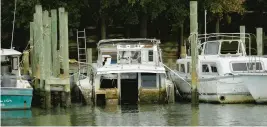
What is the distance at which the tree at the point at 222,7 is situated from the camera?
55.3 m

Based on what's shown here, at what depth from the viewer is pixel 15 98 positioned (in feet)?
129

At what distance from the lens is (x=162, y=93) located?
4269 centimetres

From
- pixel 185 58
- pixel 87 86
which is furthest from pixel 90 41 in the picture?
pixel 87 86

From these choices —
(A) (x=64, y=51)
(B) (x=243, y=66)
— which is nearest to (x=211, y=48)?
(B) (x=243, y=66)

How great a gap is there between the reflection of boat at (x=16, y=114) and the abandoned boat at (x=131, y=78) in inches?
180

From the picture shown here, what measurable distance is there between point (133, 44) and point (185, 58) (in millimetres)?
3929

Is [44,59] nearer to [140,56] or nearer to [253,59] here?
[140,56]

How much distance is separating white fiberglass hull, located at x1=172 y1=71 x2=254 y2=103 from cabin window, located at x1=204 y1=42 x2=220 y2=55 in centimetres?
235

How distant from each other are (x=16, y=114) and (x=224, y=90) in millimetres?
10582

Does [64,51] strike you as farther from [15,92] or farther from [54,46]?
[15,92]

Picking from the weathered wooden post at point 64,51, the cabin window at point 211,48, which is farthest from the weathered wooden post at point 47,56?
the cabin window at point 211,48

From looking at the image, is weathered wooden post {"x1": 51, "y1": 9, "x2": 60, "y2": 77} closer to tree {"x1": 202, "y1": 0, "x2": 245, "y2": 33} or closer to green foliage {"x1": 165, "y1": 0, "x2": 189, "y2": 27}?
green foliage {"x1": 165, "y1": 0, "x2": 189, "y2": 27}

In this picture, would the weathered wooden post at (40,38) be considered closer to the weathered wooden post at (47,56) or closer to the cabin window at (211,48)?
the weathered wooden post at (47,56)

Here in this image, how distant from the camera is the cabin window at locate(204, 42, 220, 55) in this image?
149ft
